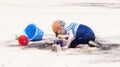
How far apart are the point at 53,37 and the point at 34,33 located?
1.75 feet

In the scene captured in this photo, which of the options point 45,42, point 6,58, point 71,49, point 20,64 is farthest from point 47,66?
point 45,42

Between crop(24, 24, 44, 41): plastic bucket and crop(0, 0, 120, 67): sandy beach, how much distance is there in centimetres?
23

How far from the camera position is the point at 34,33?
45.1ft

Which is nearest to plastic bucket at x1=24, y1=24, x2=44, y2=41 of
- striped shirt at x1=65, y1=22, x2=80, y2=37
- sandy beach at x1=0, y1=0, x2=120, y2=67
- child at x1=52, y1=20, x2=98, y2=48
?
sandy beach at x1=0, y1=0, x2=120, y2=67

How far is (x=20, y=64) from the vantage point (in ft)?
32.2

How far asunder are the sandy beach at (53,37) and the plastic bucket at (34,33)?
0.23m

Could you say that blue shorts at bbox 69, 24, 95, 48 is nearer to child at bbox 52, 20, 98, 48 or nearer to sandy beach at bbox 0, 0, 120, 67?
child at bbox 52, 20, 98, 48

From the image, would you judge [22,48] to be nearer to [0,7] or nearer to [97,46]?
[97,46]

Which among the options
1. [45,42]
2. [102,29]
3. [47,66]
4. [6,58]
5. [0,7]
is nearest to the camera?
[47,66]

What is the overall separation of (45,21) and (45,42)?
16.7 ft

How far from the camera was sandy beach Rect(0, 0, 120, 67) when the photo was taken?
1007 centimetres

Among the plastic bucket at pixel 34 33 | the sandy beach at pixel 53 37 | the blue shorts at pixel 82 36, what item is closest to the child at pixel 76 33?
the blue shorts at pixel 82 36

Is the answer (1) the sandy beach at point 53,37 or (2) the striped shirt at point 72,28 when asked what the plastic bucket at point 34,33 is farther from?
(2) the striped shirt at point 72,28

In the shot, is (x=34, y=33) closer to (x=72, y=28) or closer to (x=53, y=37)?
(x=53, y=37)
